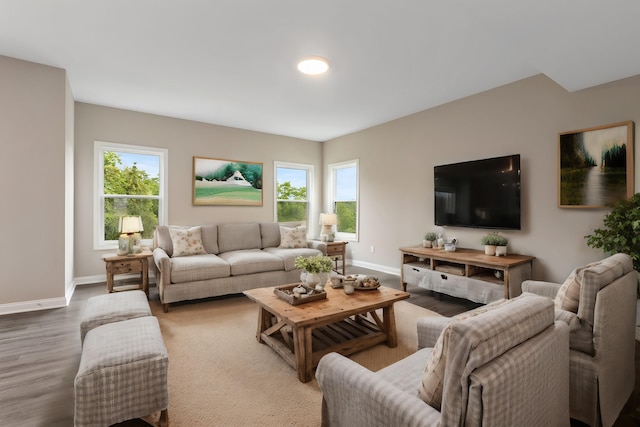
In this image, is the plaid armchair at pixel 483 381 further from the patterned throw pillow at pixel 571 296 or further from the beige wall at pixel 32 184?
the beige wall at pixel 32 184

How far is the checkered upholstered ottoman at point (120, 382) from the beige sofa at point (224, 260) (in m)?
1.95

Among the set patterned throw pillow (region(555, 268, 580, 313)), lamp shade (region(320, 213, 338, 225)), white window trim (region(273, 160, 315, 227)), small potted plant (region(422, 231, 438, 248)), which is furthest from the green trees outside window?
patterned throw pillow (region(555, 268, 580, 313))

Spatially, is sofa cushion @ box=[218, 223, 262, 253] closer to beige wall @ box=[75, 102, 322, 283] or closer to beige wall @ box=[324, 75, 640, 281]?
beige wall @ box=[75, 102, 322, 283]

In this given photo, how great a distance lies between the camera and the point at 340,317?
2334 millimetres

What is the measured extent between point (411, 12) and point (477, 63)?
48.5 inches

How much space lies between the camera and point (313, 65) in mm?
3191

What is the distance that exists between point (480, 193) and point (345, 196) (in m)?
2.84

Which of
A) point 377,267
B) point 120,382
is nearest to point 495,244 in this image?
point 377,267

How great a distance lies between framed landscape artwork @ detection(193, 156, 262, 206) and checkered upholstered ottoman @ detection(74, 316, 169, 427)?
3853 mm

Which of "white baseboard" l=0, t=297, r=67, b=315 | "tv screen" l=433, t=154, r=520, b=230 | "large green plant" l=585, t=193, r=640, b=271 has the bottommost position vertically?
"white baseboard" l=0, t=297, r=67, b=315

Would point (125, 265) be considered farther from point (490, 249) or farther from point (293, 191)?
point (490, 249)

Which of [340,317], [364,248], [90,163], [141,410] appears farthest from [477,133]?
[90,163]

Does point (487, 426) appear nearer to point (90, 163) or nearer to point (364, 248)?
point (364, 248)

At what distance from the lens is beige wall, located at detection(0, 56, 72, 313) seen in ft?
10.7
